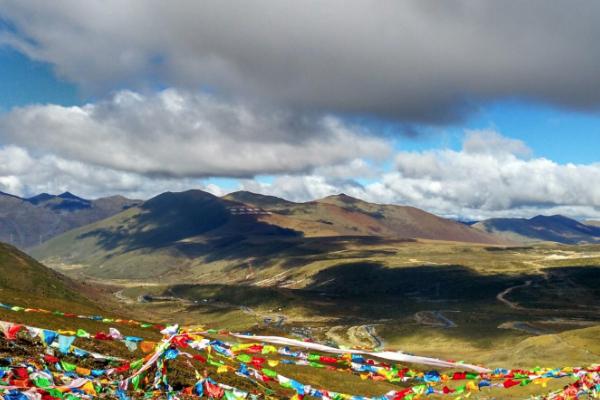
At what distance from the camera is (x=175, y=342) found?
2178 cm

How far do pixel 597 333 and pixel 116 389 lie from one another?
92.2m

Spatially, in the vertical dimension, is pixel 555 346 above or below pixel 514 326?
above

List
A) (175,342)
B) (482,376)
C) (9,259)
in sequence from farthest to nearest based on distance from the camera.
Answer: (9,259) < (482,376) < (175,342)

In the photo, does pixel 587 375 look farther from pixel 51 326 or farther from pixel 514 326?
pixel 514 326

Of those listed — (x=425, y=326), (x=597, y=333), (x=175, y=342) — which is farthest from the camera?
(x=425, y=326)

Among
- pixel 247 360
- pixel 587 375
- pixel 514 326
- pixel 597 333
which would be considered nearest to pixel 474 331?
pixel 514 326

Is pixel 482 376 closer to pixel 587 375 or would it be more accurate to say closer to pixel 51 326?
pixel 587 375

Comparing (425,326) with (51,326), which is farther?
(425,326)

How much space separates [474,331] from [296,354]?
159 meters

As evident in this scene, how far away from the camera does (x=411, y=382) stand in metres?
80.1

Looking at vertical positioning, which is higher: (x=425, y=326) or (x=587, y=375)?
(x=587, y=375)

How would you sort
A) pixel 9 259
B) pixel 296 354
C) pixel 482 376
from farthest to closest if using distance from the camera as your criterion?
Answer: 1. pixel 9 259
2. pixel 296 354
3. pixel 482 376

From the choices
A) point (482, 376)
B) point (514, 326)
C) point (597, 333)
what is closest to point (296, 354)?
point (482, 376)

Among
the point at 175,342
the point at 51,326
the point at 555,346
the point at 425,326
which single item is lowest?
the point at 425,326
